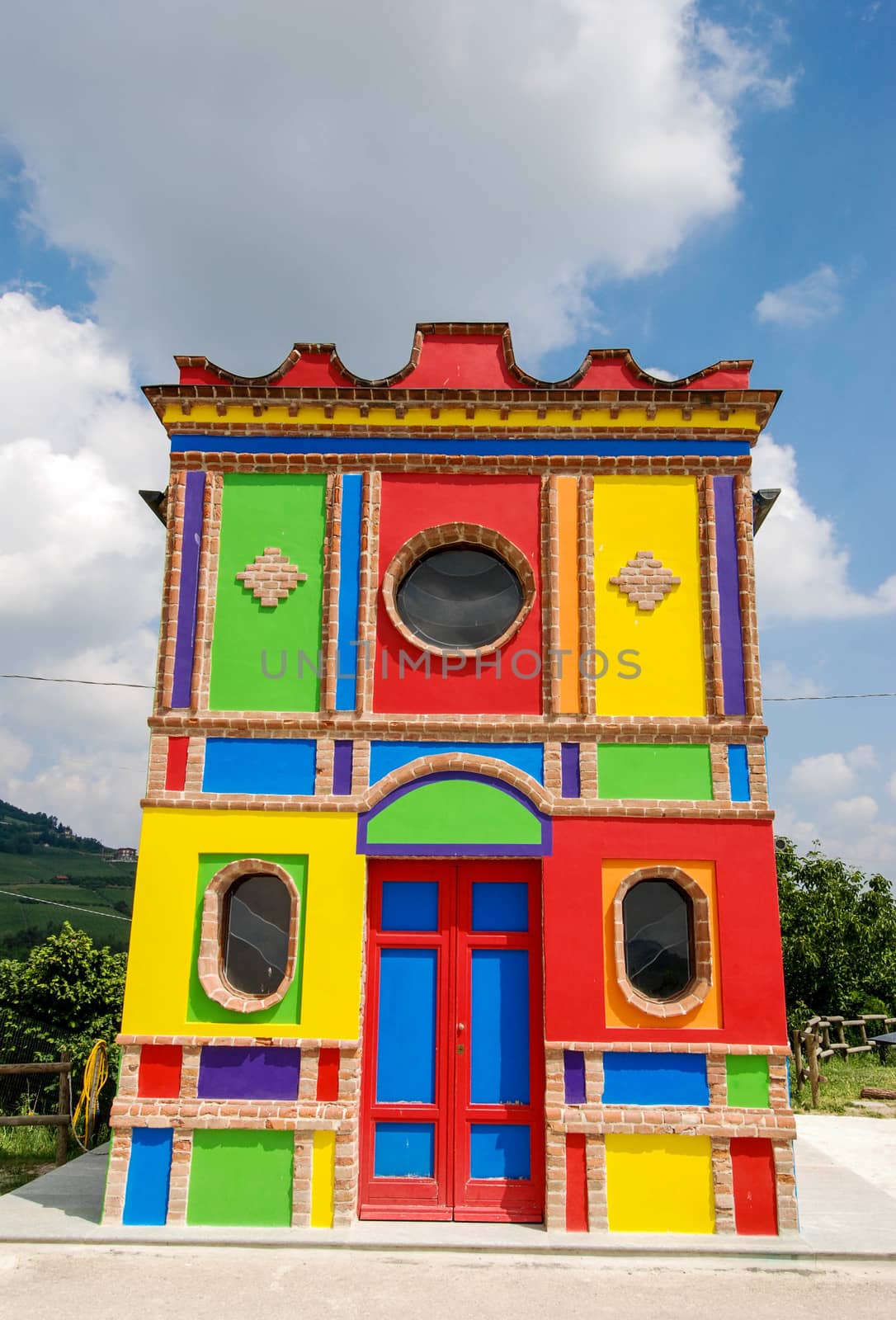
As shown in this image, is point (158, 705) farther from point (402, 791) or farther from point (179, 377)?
point (179, 377)

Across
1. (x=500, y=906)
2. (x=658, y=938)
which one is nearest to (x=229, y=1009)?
(x=500, y=906)

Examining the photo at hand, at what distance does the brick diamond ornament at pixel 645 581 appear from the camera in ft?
27.1

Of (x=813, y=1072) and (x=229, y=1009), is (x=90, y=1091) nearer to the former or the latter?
(x=229, y=1009)

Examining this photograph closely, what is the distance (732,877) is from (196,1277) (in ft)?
15.9

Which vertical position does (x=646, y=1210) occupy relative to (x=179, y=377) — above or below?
below

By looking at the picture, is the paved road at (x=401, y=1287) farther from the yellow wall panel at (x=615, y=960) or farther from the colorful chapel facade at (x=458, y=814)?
the yellow wall panel at (x=615, y=960)

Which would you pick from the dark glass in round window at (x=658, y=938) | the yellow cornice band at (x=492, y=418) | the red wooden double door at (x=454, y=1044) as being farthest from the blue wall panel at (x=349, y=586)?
the dark glass in round window at (x=658, y=938)

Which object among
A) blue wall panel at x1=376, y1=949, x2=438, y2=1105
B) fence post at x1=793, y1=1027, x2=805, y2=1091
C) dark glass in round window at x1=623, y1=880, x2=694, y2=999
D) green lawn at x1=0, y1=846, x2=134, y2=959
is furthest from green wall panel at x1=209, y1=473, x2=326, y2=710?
green lawn at x1=0, y1=846, x2=134, y2=959

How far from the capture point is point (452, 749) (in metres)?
7.90

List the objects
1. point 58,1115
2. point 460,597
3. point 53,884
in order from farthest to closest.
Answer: point 53,884
point 58,1115
point 460,597

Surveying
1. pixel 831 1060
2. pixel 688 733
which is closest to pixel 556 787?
pixel 688 733

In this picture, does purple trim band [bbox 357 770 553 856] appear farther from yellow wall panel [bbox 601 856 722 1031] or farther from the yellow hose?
the yellow hose

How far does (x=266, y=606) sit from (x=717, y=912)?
15.2 ft

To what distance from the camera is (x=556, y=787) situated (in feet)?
25.6
